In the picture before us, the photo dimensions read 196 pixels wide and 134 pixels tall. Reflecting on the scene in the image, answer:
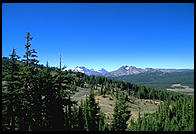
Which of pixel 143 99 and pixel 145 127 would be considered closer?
pixel 145 127

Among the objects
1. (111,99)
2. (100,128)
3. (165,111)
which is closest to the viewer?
(100,128)

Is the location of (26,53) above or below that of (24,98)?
above

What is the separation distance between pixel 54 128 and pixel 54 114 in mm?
1882

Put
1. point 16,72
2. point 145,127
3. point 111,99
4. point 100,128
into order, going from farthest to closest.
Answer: point 111,99
point 145,127
point 100,128
point 16,72

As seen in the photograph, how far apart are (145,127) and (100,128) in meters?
12.2

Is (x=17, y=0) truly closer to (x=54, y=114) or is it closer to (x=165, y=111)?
(x=54, y=114)

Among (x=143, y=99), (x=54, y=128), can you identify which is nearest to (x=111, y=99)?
(x=143, y=99)

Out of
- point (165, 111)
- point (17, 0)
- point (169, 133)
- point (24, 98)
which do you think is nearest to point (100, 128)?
point (24, 98)

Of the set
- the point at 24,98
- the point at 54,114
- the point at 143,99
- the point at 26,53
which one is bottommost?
the point at 143,99

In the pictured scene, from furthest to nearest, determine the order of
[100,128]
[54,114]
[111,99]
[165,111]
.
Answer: [111,99] → [165,111] → [100,128] → [54,114]

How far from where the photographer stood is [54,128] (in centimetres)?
3103

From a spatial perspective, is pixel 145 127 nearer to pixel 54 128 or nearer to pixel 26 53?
pixel 54 128

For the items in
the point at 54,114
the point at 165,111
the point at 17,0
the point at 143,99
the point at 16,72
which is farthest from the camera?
the point at 143,99

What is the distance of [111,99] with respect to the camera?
163 meters
